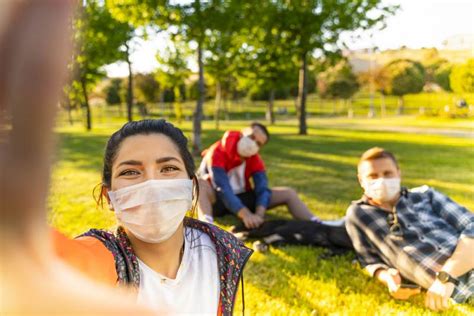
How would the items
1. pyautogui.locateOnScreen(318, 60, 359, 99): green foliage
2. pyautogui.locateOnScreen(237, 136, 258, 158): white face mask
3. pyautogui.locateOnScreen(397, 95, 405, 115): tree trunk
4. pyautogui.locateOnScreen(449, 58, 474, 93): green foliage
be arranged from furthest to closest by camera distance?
pyautogui.locateOnScreen(397, 95, 405, 115): tree trunk < pyautogui.locateOnScreen(318, 60, 359, 99): green foliage < pyautogui.locateOnScreen(449, 58, 474, 93): green foliage < pyautogui.locateOnScreen(237, 136, 258, 158): white face mask

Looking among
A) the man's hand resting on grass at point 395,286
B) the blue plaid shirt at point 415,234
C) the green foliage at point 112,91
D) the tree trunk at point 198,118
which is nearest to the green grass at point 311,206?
the man's hand resting on grass at point 395,286

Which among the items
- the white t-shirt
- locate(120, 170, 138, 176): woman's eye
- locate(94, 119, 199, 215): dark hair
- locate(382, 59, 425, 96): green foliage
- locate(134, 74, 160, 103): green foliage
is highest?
locate(382, 59, 425, 96): green foliage

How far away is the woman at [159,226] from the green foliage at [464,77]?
30.1 metres

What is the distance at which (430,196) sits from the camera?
3881mm

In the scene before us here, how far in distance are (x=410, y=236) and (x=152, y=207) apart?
2510 mm

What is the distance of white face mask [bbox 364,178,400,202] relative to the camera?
12.0ft

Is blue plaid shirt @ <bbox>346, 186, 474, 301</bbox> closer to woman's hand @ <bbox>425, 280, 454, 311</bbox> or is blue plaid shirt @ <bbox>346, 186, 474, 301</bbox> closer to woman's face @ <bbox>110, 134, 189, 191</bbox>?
woman's hand @ <bbox>425, 280, 454, 311</bbox>

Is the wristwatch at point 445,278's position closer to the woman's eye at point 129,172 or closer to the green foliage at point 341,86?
the woman's eye at point 129,172

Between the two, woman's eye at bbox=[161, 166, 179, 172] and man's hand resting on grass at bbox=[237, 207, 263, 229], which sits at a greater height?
woman's eye at bbox=[161, 166, 179, 172]

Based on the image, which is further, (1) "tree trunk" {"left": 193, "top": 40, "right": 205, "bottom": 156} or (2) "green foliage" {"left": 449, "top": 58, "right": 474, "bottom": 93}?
(2) "green foliage" {"left": 449, "top": 58, "right": 474, "bottom": 93}

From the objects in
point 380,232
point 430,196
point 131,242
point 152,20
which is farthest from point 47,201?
point 152,20

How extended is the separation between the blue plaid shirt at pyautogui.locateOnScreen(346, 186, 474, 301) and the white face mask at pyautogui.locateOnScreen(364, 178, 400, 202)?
87 mm

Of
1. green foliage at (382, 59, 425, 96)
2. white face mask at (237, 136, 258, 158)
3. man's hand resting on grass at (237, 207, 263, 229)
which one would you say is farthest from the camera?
green foliage at (382, 59, 425, 96)

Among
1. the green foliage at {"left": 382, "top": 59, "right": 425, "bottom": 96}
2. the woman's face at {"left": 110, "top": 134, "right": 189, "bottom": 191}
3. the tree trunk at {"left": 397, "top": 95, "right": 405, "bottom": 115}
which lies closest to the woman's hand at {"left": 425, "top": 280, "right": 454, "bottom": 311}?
the woman's face at {"left": 110, "top": 134, "right": 189, "bottom": 191}
